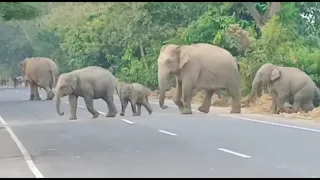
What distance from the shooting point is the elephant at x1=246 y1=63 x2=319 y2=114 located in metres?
31.0

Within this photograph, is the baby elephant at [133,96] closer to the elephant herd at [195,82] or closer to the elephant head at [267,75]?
the elephant herd at [195,82]

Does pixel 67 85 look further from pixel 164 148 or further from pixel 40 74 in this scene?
pixel 40 74

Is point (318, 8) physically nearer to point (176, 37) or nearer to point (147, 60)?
point (176, 37)

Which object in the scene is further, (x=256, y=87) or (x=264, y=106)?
(x=264, y=106)

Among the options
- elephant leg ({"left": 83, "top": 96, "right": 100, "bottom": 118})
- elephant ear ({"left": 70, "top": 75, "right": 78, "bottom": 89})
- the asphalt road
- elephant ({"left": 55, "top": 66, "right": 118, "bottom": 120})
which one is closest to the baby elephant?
elephant ({"left": 55, "top": 66, "right": 118, "bottom": 120})

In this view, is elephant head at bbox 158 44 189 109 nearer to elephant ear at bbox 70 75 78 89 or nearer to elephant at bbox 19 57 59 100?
elephant ear at bbox 70 75 78 89

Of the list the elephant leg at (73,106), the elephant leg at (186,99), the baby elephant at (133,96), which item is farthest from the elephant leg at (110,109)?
the elephant leg at (186,99)

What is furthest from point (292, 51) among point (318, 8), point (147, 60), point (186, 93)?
point (147, 60)

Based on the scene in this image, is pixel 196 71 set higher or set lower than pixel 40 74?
higher

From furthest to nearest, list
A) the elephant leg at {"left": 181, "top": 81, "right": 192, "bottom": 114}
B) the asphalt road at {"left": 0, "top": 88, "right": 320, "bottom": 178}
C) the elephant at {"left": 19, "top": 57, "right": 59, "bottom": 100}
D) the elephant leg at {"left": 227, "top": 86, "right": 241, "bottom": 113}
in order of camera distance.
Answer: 1. the elephant at {"left": 19, "top": 57, "right": 59, "bottom": 100}
2. the elephant leg at {"left": 227, "top": 86, "right": 241, "bottom": 113}
3. the elephant leg at {"left": 181, "top": 81, "right": 192, "bottom": 114}
4. the asphalt road at {"left": 0, "top": 88, "right": 320, "bottom": 178}

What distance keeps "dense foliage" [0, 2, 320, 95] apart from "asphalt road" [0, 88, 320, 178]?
9.03ft

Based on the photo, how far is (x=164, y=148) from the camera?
58.6ft

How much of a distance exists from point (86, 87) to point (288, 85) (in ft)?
22.6

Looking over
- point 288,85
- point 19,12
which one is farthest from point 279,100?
point 19,12
